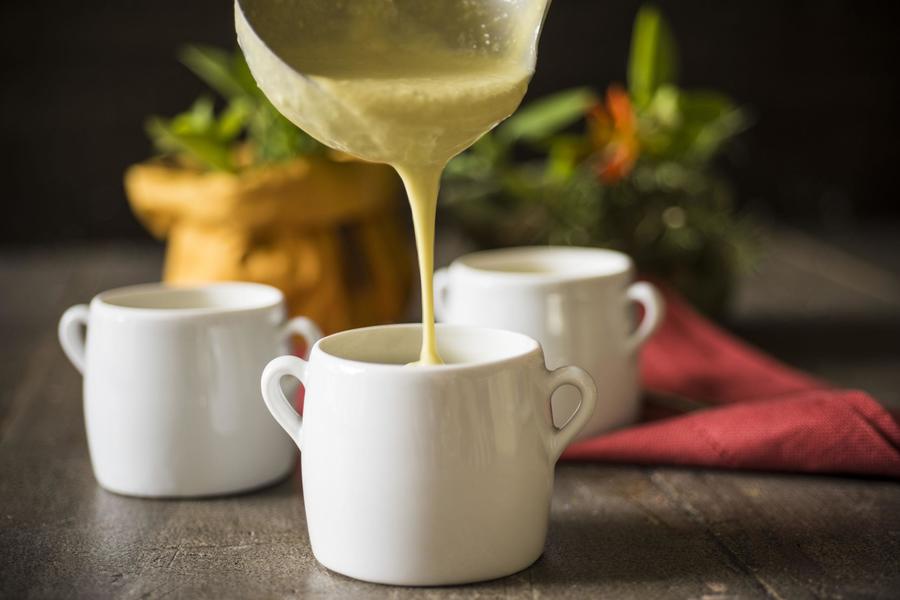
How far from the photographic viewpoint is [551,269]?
3.71 feet

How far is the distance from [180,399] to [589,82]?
1396mm

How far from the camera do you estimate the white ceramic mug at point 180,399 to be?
0.89 meters

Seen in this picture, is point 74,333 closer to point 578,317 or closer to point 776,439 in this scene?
point 578,317

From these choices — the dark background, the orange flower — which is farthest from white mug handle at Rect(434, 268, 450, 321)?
the dark background

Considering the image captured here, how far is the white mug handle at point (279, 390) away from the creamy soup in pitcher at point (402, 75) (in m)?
0.08

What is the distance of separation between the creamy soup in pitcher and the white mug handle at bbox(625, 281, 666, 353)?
0.29 meters

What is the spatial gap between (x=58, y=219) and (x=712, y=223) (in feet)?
4.08

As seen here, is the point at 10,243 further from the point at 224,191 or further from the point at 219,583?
the point at 219,583

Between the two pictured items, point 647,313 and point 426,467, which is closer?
point 426,467

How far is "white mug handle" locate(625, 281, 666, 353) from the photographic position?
104cm

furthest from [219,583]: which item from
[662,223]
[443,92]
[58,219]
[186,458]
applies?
[58,219]

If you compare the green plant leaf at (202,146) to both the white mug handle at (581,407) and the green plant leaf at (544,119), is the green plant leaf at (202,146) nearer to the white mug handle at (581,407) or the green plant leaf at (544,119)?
the green plant leaf at (544,119)

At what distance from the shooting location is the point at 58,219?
7.02 feet

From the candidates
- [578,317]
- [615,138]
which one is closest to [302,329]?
[578,317]
